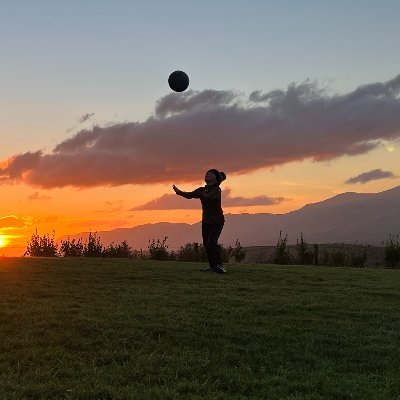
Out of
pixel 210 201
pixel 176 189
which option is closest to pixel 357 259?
pixel 210 201

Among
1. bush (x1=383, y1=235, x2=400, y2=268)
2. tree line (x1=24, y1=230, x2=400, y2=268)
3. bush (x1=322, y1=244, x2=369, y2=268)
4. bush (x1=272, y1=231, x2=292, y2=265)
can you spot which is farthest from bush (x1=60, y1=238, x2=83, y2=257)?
bush (x1=383, y1=235, x2=400, y2=268)

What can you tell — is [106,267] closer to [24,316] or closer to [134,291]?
[134,291]

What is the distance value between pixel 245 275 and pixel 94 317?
22.4 feet

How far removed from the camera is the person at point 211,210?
14758 mm

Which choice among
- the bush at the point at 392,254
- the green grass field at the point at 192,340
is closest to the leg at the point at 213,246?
the green grass field at the point at 192,340

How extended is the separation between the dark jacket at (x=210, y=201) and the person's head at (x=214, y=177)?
137mm

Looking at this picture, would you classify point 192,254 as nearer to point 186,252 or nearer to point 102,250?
point 186,252

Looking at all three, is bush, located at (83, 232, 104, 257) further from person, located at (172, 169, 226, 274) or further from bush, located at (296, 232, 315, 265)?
bush, located at (296, 232, 315, 265)

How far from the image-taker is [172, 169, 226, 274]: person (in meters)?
14.8

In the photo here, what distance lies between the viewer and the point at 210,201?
1491 centimetres

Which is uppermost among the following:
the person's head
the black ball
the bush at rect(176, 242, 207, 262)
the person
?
the black ball

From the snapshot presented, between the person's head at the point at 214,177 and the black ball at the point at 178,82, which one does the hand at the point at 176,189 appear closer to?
the person's head at the point at 214,177

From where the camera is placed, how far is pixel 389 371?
6.25 metres

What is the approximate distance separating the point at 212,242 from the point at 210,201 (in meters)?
1.17
